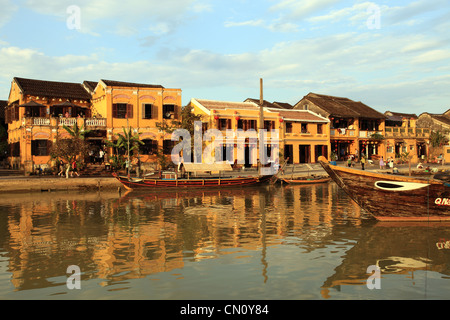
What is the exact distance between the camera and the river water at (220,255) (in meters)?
7.98

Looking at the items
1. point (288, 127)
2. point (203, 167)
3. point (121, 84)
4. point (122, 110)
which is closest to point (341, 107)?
point (288, 127)

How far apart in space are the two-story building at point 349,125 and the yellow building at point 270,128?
1.87 m

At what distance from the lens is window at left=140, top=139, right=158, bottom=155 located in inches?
1443

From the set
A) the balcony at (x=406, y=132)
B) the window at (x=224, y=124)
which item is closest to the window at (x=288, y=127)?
the window at (x=224, y=124)

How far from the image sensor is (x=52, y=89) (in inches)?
1420

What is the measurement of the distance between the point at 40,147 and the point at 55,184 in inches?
266

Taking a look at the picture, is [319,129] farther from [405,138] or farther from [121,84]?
[121,84]

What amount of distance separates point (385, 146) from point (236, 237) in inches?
1683

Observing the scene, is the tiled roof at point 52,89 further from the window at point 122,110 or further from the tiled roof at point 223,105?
the tiled roof at point 223,105

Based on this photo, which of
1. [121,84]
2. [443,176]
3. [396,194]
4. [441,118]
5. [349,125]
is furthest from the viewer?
[441,118]

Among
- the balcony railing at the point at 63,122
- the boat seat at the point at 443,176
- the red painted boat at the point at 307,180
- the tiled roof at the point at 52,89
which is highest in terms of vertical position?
the tiled roof at the point at 52,89
